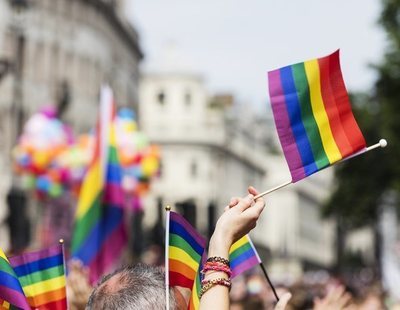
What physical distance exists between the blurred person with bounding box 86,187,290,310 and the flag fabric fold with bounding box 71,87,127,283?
8.24m

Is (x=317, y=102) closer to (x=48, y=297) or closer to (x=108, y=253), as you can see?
(x=48, y=297)

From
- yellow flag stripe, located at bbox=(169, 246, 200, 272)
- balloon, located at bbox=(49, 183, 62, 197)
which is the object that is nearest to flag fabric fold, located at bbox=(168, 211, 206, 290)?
yellow flag stripe, located at bbox=(169, 246, 200, 272)

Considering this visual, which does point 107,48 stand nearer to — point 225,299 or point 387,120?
point 387,120

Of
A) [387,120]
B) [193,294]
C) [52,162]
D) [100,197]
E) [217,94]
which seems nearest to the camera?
[193,294]

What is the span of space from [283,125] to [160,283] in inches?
39.2

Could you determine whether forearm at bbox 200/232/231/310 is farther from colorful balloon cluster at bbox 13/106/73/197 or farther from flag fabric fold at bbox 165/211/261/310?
colorful balloon cluster at bbox 13/106/73/197

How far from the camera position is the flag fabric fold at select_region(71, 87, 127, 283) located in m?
13.7

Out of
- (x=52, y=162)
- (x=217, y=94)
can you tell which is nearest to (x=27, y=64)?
(x=52, y=162)

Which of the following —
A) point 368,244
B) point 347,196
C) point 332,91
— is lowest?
point 368,244

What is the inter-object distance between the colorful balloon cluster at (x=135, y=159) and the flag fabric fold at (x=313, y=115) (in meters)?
22.4

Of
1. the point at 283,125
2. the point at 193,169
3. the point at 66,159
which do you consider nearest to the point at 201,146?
the point at 193,169

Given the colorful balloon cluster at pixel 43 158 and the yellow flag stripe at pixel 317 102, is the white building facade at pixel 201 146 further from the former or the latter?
the yellow flag stripe at pixel 317 102

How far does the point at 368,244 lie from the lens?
175m

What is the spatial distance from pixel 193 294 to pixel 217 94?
410ft
